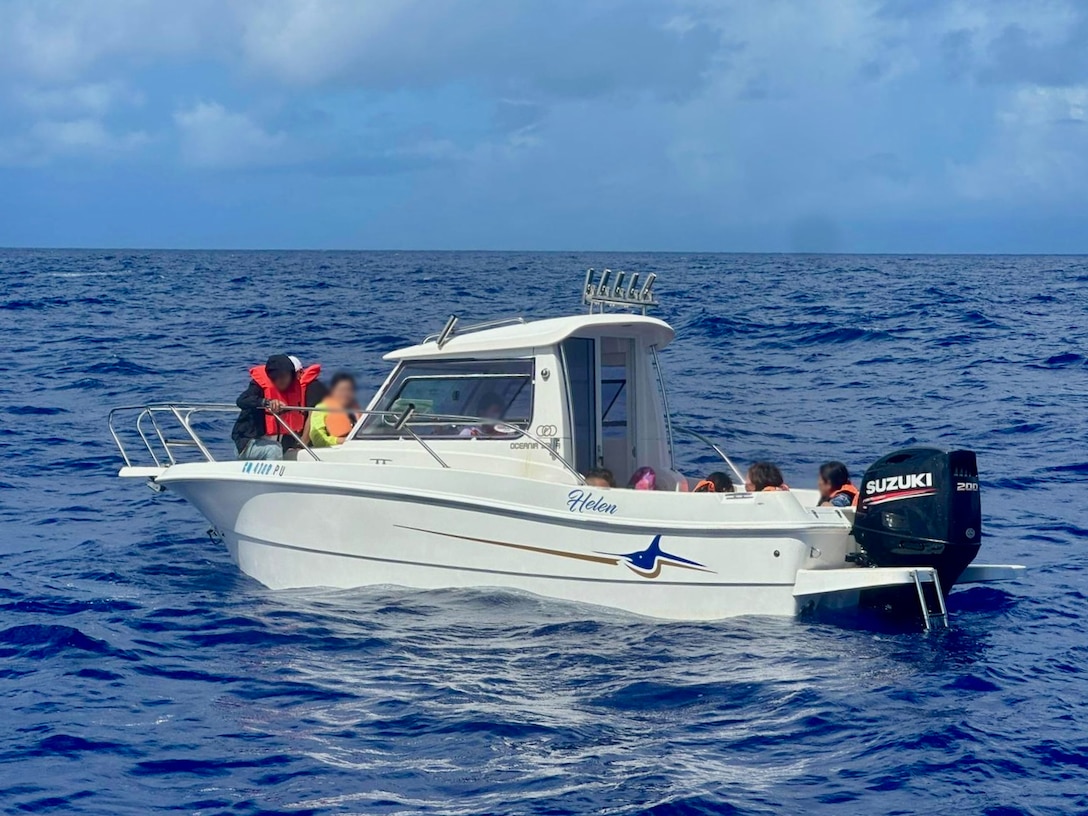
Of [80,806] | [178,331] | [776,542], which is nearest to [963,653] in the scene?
[776,542]

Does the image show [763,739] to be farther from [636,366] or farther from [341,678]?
[636,366]

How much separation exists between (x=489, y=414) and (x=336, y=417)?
1.42m

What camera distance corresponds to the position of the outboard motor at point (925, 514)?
8.18 metres

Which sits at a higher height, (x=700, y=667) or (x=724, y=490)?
(x=724, y=490)

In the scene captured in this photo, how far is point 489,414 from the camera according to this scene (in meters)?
9.52

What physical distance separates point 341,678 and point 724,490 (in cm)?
336

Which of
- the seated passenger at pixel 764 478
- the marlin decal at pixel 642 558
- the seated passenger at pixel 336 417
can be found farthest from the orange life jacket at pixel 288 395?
the seated passenger at pixel 764 478

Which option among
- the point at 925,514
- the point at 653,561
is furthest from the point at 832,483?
the point at 653,561

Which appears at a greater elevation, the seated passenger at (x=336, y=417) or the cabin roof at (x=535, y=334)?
the cabin roof at (x=535, y=334)

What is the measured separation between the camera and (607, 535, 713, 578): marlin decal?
8.54m

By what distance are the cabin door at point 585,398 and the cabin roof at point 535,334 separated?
0.51ft

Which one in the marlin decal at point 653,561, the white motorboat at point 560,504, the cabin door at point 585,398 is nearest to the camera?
the white motorboat at point 560,504

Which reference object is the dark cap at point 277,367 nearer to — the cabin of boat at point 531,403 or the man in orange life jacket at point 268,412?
the man in orange life jacket at point 268,412

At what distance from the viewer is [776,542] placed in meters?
8.38
